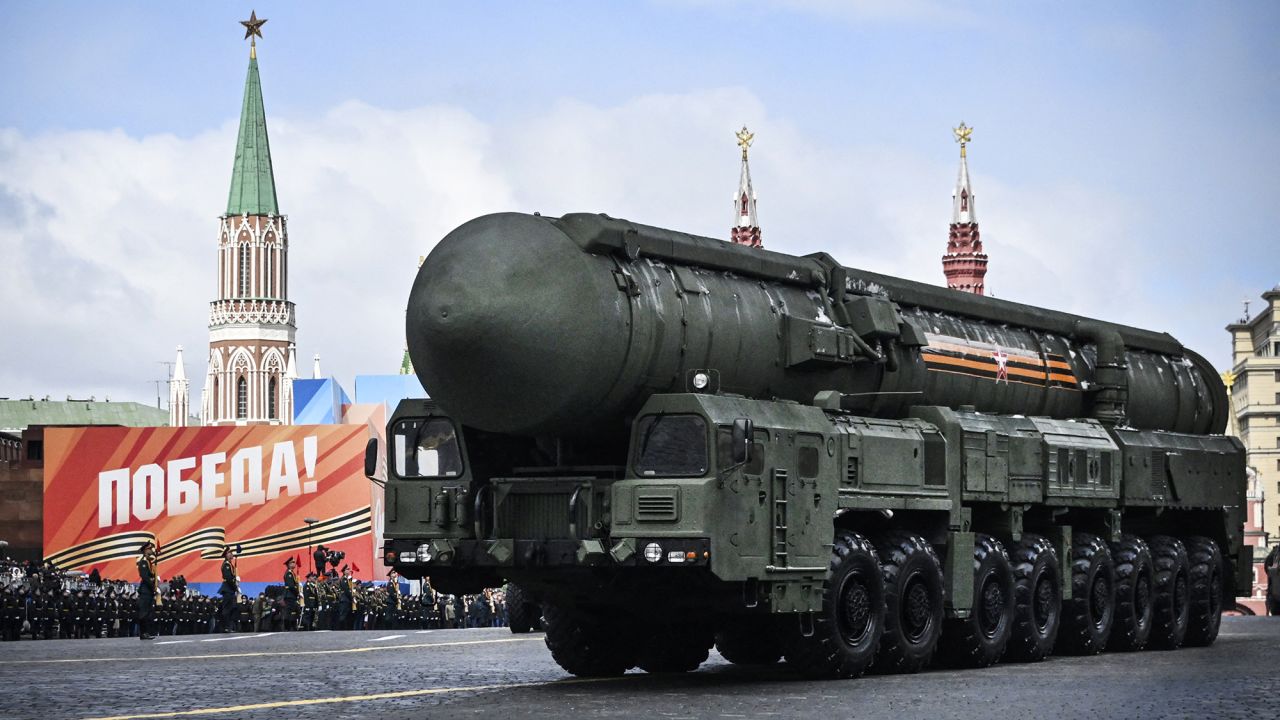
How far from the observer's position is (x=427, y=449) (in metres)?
17.3

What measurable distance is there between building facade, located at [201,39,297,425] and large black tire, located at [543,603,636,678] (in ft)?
503

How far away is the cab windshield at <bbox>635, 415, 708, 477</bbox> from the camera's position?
15.7m

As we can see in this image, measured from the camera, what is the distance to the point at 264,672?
19.0 m

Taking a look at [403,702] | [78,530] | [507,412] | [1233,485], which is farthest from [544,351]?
[78,530]

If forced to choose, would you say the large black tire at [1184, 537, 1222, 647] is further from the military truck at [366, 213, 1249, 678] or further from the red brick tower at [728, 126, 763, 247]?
the red brick tower at [728, 126, 763, 247]

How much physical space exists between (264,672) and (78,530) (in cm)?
5771

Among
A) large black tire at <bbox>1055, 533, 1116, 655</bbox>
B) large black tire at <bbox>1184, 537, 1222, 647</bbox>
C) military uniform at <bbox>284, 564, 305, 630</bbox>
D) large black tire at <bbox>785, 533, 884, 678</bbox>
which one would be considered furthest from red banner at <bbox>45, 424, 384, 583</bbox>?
large black tire at <bbox>785, 533, 884, 678</bbox>

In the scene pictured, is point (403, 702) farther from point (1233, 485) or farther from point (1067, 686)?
point (1233, 485)

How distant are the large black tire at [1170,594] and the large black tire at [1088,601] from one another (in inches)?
50.3

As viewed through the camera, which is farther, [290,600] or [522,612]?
[290,600]

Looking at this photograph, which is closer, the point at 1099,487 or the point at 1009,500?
the point at 1009,500

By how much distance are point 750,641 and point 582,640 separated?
1671mm

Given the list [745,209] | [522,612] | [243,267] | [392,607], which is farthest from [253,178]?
[522,612]

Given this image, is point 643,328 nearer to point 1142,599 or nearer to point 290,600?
point 1142,599
